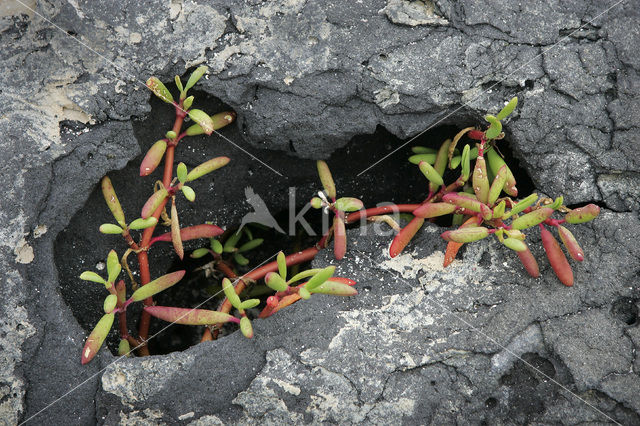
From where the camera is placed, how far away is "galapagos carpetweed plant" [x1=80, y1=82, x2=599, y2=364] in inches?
83.7

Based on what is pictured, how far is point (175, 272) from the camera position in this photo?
2.25 m

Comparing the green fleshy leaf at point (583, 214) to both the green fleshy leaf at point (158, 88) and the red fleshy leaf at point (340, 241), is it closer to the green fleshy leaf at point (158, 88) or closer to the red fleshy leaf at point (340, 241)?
the red fleshy leaf at point (340, 241)

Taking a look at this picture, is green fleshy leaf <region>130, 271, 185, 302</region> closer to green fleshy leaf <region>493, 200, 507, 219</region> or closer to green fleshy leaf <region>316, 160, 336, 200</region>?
green fleshy leaf <region>316, 160, 336, 200</region>

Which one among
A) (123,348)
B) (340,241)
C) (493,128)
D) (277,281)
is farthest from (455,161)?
(123,348)

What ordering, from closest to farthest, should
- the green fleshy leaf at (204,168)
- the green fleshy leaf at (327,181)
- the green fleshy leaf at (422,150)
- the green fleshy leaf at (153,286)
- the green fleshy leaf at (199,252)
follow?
the green fleshy leaf at (153,286) → the green fleshy leaf at (204,168) → the green fleshy leaf at (327,181) → the green fleshy leaf at (422,150) → the green fleshy leaf at (199,252)

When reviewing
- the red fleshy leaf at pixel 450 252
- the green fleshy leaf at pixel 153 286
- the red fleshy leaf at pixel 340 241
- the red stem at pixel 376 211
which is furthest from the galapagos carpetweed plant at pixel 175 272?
the red fleshy leaf at pixel 450 252

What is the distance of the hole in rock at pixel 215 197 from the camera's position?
7.92 ft

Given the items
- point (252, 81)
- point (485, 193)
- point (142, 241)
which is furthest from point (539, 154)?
point (142, 241)

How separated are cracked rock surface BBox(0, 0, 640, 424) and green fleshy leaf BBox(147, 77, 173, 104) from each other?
2.6 inches

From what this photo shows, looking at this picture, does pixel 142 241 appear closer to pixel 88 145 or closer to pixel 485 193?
pixel 88 145

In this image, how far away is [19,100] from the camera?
2244 millimetres

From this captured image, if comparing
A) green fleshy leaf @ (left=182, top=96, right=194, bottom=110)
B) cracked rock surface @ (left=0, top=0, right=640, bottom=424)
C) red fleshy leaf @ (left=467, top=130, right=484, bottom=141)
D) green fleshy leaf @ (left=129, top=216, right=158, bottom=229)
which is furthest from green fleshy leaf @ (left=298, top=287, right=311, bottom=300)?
red fleshy leaf @ (left=467, top=130, right=484, bottom=141)

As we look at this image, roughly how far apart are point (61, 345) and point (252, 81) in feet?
3.84

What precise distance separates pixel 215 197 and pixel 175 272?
1.73 ft
